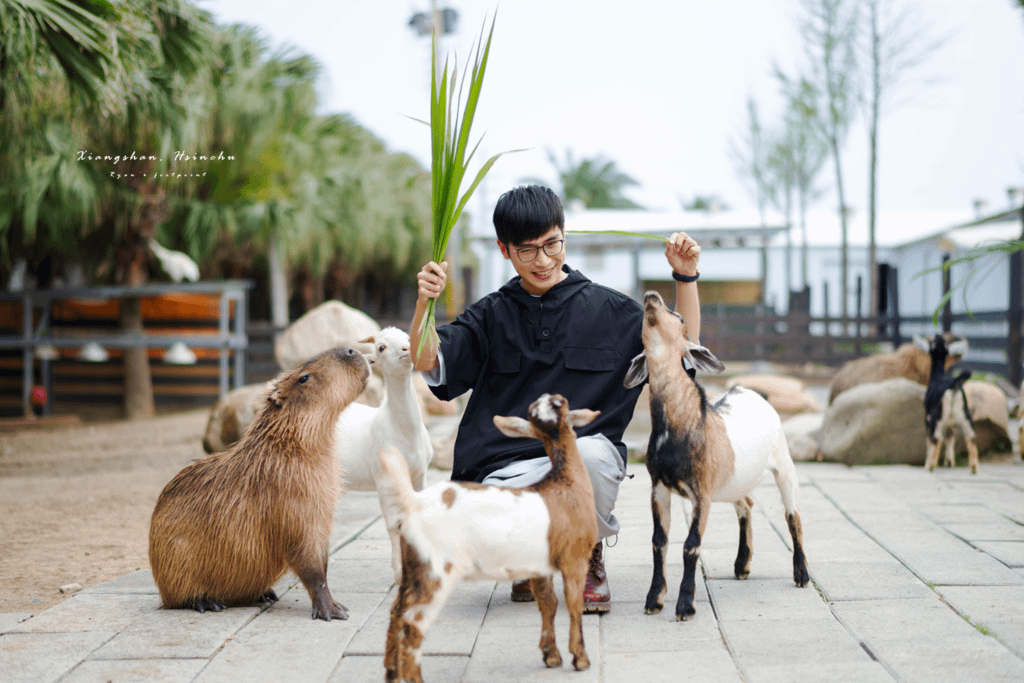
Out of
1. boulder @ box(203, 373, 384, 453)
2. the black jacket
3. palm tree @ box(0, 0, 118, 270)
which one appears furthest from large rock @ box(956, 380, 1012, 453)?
palm tree @ box(0, 0, 118, 270)

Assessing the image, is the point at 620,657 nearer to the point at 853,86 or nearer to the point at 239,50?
the point at 239,50

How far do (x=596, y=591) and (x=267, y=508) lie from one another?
50.9 inches

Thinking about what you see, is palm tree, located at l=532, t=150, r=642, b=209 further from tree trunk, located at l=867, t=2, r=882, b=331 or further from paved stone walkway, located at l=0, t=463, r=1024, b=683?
paved stone walkway, located at l=0, t=463, r=1024, b=683

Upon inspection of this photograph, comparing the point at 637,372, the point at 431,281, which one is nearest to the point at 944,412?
the point at 637,372

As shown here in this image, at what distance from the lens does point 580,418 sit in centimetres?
248

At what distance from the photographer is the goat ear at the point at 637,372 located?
304 centimetres

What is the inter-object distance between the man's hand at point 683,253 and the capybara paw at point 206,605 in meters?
2.22

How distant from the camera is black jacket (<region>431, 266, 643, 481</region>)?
3.24m

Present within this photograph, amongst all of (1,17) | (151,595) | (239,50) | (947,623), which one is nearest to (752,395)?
(947,623)

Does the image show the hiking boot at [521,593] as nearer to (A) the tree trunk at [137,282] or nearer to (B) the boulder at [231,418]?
(B) the boulder at [231,418]

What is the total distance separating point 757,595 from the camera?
3.29 meters

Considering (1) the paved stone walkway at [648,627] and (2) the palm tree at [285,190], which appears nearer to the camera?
(1) the paved stone walkway at [648,627]

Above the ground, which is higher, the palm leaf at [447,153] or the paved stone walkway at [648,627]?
the palm leaf at [447,153]

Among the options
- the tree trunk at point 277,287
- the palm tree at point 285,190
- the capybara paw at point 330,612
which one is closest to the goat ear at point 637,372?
the capybara paw at point 330,612
